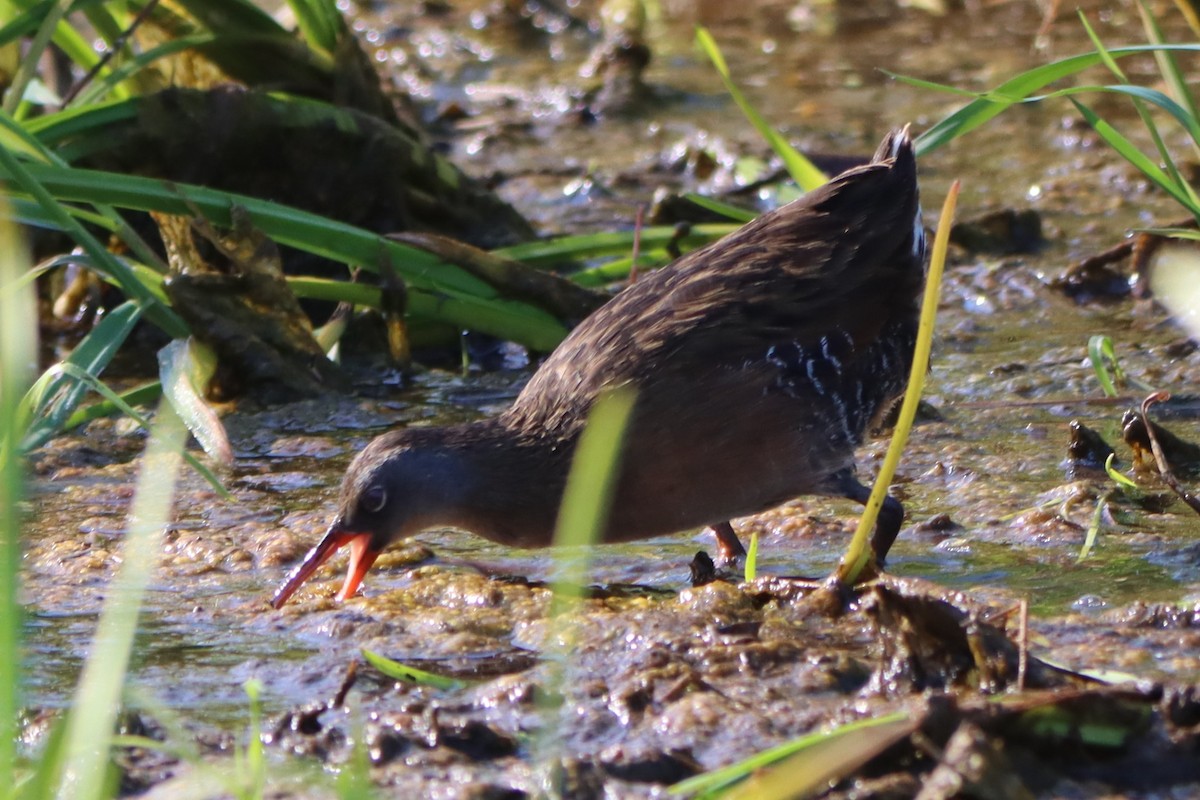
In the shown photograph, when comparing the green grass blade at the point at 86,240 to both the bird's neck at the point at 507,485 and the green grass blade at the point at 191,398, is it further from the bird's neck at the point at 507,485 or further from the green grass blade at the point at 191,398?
the bird's neck at the point at 507,485

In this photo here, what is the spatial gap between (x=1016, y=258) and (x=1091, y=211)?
1.83 ft

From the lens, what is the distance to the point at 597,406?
10.7 ft

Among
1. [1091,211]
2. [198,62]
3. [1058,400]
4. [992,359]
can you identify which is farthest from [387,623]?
[1091,211]

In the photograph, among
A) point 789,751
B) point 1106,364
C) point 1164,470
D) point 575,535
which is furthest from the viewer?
point 1106,364

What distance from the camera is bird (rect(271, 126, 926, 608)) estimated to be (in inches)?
128

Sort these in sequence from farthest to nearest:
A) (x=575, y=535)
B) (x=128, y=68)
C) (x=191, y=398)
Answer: (x=128, y=68)
(x=191, y=398)
(x=575, y=535)

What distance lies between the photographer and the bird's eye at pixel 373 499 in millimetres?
3242

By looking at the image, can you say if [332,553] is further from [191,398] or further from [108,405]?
[108,405]

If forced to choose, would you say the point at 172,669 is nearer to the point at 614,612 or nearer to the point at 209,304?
the point at 614,612

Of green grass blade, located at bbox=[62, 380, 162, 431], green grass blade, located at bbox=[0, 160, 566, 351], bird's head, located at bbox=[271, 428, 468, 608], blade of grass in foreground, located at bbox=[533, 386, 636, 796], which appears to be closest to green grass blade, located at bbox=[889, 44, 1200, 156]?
blade of grass in foreground, located at bbox=[533, 386, 636, 796]

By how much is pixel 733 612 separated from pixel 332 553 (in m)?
0.82

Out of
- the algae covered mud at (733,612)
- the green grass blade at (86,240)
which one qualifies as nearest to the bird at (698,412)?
the algae covered mud at (733,612)

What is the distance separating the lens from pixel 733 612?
2871 mm

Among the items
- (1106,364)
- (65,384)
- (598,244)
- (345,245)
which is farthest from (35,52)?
(1106,364)
